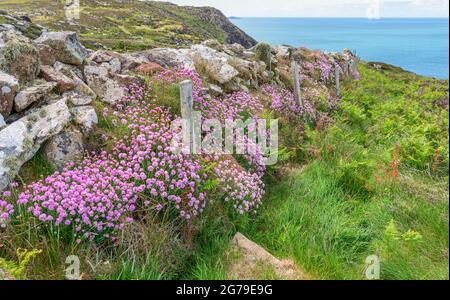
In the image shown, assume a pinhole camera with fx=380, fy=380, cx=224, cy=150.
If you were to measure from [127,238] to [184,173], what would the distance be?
3.90 feet

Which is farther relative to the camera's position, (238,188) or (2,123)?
(238,188)

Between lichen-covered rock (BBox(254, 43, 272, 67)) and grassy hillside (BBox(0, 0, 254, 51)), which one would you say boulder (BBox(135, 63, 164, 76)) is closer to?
lichen-covered rock (BBox(254, 43, 272, 67))

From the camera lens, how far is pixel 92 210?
182 inches

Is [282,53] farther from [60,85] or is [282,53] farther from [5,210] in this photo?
[5,210]

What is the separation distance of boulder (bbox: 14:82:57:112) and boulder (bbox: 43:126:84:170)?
3.29 feet

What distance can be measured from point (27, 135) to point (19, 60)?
1.98 meters

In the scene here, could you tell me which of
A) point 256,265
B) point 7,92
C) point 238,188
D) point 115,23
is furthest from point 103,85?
point 115,23

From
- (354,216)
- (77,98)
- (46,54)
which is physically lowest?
(354,216)

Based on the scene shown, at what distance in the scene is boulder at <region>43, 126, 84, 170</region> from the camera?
588cm

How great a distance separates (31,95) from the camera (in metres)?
6.56

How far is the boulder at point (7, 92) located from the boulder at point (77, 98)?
34.5 inches

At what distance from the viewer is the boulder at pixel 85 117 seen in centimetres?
641

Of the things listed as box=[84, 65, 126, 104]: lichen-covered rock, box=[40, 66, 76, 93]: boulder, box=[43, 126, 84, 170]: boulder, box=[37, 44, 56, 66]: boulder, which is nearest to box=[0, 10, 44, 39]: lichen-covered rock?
box=[37, 44, 56, 66]: boulder

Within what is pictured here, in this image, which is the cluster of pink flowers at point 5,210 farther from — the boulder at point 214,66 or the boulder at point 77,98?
the boulder at point 214,66
